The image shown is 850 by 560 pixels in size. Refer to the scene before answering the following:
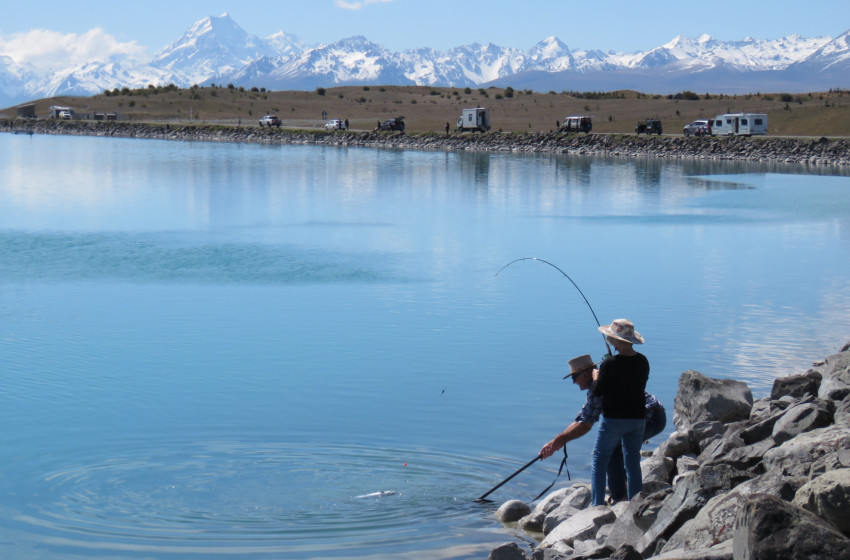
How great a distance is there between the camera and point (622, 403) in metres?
9.03

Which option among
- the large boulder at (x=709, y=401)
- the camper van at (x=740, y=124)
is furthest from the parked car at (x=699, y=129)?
the large boulder at (x=709, y=401)

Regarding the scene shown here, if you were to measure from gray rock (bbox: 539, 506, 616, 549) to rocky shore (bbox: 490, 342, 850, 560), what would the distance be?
1cm

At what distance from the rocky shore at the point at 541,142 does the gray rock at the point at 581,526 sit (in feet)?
233

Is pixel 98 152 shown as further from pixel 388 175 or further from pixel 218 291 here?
pixel 218 291

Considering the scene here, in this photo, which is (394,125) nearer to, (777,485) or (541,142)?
(541,142)

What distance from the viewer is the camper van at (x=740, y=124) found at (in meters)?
87.3

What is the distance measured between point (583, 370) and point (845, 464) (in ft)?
7.29

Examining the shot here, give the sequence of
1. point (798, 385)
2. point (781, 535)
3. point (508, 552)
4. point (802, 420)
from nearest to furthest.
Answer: point (781, 535) → point (508, 552) → point (802, 420) → point (798, 385)

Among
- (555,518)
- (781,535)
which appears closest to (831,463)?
(781,535)

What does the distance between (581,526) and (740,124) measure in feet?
276

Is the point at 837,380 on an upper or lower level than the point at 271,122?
lower

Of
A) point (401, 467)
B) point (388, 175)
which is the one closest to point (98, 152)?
point (388, 175)

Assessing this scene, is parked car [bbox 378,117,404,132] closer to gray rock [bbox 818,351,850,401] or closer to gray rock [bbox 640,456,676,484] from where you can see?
gray rock [bbox 818,351,850,401]

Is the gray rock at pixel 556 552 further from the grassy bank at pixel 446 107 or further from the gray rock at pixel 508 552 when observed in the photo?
the grassy bank at pixel 446 107
